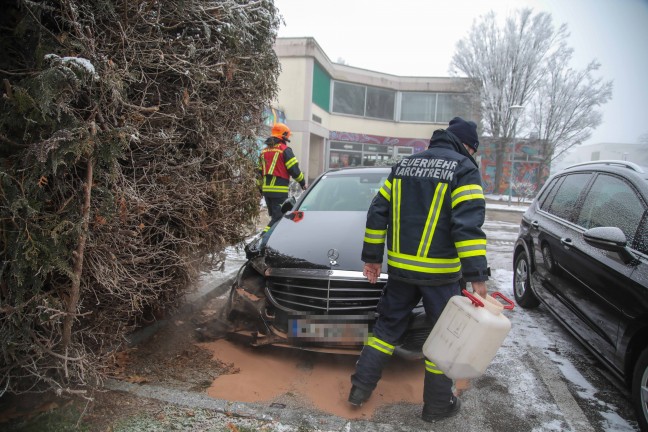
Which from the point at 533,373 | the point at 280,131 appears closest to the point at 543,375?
the point at 533,373

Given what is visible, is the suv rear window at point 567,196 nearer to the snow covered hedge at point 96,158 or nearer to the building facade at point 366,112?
the snow covered hedge at point 96,158

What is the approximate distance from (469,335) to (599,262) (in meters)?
1.52

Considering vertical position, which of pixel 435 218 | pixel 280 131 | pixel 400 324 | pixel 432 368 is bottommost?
pixel 432 368

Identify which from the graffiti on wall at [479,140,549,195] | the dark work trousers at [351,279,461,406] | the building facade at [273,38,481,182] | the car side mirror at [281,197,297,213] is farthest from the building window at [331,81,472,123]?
the dark work trousers at [351,279,461,406]

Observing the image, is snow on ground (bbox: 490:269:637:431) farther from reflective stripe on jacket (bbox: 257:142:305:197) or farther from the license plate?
reflective stripe on jacket (bbox: 257:142:305:197)

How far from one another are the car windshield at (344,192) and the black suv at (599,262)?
190cm

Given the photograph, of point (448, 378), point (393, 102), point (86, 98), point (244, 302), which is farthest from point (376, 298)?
point (393, 102)

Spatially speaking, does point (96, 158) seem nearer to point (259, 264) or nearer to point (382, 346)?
point (259, 264)

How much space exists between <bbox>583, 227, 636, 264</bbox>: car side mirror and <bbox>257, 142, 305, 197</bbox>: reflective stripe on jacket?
3775 mm

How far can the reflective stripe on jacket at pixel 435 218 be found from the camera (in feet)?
8.36

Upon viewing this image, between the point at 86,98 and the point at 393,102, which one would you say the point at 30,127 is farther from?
the point at 393,102

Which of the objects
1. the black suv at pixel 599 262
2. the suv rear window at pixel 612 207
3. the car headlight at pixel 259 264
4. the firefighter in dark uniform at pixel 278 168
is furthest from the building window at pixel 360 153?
the car headlight at pixel 259 264

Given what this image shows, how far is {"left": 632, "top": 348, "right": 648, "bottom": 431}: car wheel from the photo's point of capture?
2.55 m

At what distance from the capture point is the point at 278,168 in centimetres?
615
